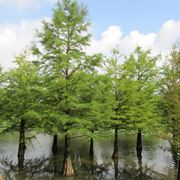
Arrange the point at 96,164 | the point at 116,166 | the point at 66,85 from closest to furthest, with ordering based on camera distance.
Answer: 1. the point at 66,85
2. the point at 116,166
3. the point at 96,164

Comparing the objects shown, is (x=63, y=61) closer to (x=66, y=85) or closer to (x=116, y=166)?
(x=66, y=85)

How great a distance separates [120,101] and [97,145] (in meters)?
12.0

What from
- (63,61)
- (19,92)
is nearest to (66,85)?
(63,61)

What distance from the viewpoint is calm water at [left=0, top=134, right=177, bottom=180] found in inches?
930

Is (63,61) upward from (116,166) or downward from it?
upward

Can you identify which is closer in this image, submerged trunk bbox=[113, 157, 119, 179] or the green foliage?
submerged trunk bbox=[113, 157, 119, 179]

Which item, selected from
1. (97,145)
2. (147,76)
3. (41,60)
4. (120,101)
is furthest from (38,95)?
(97,145)

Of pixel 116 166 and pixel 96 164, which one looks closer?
pixel 116 166

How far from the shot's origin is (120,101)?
2972cm

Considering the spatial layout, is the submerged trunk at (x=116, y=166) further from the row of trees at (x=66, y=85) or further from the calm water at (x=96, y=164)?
the row of trees at (x=66, y=85)

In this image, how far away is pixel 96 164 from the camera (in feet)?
90.9

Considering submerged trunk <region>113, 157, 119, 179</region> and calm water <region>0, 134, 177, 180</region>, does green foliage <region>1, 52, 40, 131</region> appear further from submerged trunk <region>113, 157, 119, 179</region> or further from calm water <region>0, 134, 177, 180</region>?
submerged trunk <region>113, 157, 119, 179</region>

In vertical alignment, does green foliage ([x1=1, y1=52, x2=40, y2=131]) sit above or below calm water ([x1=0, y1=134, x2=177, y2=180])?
above

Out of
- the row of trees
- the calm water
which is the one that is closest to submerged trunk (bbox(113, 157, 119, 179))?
the calm water
